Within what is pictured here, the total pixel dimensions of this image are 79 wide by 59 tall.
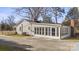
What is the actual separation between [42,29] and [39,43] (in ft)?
0.49

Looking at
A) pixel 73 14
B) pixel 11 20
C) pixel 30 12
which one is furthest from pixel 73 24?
pixel 11 20

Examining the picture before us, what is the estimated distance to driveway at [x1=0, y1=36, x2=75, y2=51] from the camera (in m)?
3.77

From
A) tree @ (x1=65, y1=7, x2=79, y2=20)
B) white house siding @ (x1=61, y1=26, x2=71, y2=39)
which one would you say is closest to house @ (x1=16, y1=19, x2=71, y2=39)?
white house siding @ (x1=61, y1=26, x2=71, y2=39)

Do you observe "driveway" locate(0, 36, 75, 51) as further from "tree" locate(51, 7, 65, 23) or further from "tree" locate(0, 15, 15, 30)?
"tree" locate(51, 7, 65, 23)

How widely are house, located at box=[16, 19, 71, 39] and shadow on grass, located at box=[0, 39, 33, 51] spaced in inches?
5.2

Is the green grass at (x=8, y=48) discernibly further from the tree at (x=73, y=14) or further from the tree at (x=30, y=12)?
the tree at (x=73, y=14)

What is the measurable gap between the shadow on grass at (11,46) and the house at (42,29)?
5.2 inches

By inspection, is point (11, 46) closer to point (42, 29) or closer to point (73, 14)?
point (42, 29)

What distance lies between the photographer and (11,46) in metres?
3.77

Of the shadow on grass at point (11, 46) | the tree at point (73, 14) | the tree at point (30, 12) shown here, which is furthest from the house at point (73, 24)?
the shadow on grass at point (11, 46)

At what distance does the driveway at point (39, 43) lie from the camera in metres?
3.77
